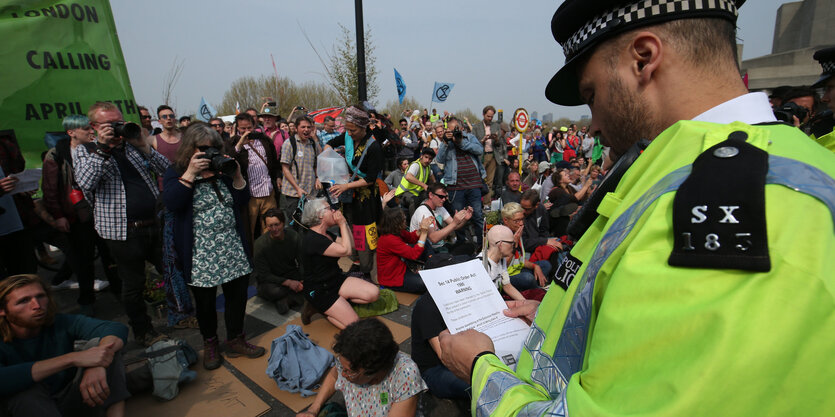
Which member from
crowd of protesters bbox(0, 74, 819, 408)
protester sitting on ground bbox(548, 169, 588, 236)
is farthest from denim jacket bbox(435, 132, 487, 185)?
protester sitting on ground bbox(548, 169, 588, 236)

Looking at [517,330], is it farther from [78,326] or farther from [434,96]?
[434,96]

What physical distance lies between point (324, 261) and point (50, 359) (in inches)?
77.6

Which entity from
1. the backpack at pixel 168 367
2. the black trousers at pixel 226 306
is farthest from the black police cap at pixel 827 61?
the backpack at pixel 168 367

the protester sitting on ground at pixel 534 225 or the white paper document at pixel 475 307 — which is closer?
the white paper document at pixel 475 307

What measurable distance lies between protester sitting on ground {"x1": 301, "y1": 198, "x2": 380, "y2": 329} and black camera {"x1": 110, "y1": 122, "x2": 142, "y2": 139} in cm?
149

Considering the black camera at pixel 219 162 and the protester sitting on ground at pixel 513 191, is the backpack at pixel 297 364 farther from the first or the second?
the protester sitting on ground at pixel 513 191

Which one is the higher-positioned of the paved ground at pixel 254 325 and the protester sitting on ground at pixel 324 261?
the protester sitting on ground at pixel 324 261

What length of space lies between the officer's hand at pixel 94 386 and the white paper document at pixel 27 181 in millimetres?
2035

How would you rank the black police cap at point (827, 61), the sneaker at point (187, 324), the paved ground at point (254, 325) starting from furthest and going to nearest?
the sneaker at point (187, 324) → the paved ground at point (254, 325) → the black police cap at point (827, 61)

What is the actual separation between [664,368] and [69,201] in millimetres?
4839

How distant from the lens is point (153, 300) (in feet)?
13.1

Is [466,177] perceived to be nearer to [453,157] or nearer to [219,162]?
[453,157]

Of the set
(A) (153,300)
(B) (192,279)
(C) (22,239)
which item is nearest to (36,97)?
(C) (22,239)

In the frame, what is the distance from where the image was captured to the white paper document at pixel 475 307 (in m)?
1.91
